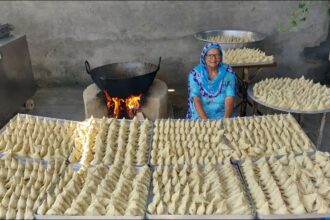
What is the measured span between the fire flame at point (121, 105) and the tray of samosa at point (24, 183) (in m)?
2.31

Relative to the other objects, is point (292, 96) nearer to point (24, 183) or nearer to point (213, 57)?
point (213, 57)

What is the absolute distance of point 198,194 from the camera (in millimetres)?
2133

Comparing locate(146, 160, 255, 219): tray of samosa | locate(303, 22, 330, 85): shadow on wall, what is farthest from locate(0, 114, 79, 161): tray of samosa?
locate(303, 22, 330, 85): shadow on wall

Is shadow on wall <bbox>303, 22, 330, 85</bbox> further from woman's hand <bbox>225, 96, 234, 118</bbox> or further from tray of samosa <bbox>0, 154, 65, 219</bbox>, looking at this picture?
tray of samosa <bbox>0, 154, 65, 219</bbox>

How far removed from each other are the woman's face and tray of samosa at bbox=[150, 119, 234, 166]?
92 cm

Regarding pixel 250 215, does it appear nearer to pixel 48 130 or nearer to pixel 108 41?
pixel 48 130

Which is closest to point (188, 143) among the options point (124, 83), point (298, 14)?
point (124, 83)

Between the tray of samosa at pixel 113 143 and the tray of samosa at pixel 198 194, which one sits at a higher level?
the tray of samosa at pixel 113 143

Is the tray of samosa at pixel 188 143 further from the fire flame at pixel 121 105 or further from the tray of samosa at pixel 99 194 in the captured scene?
the fire flame at pixel 121 105

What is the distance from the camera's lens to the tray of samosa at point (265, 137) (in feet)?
8.61

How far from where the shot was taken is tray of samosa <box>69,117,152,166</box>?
8.48ft

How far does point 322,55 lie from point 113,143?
18.6ft

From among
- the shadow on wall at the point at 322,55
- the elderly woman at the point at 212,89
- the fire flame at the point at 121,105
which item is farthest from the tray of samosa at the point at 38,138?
the shadow on wall at the point at 322,55

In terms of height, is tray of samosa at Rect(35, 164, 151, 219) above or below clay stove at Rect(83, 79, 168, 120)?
above
